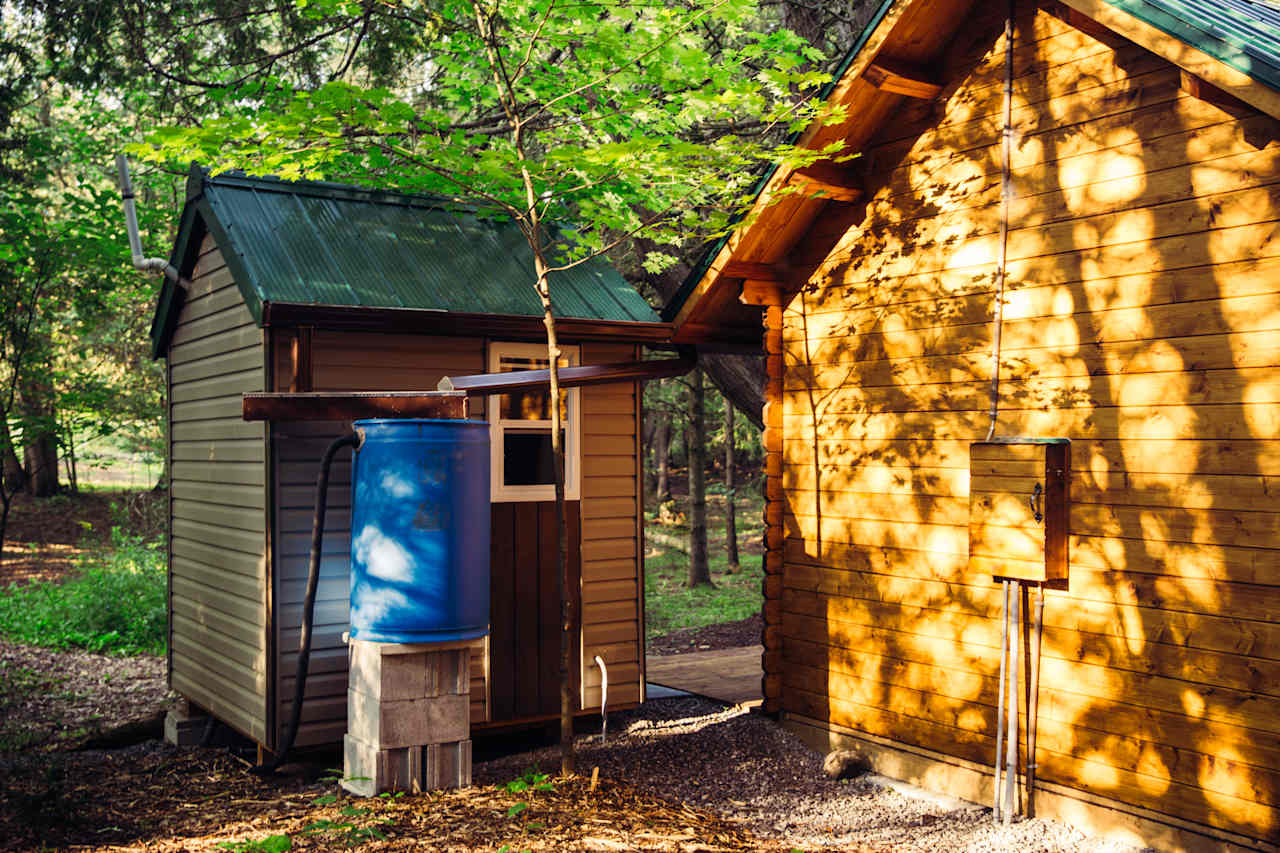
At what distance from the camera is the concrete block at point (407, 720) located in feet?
18.9

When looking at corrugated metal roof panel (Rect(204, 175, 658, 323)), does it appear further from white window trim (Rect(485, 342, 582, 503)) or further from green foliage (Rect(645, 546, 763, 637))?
green foliage (Rect(645, 546, 763, 637))

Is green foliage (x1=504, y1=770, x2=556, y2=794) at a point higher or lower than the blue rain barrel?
lower

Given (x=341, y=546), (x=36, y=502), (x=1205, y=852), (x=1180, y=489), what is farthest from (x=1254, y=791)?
(x=36, y=502)

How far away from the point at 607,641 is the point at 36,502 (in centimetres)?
1733

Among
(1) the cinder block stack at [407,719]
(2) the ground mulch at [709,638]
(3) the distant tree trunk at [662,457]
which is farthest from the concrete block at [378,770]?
(3) the distant tree trunk at [662,457]

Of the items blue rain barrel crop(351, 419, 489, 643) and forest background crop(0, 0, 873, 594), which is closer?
blue rain barrel crop(351, 419, 489, 643)

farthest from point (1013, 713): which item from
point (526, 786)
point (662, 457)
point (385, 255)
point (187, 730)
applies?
point (662, 457)

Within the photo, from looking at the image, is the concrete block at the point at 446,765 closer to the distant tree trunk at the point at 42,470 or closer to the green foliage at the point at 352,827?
the green foliage at the point at 352,827

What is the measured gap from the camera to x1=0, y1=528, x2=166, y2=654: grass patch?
1186 centimetres

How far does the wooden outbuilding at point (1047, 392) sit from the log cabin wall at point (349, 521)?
114 cm

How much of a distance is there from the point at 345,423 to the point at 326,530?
720 millimetres

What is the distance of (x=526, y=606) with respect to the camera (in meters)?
7.33

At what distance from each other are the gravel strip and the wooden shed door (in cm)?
42

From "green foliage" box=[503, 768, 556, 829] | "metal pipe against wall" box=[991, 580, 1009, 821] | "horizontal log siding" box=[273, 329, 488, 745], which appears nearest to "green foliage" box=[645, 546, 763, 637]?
"horizontal log siding" box=[273, 329, 488, 745]
